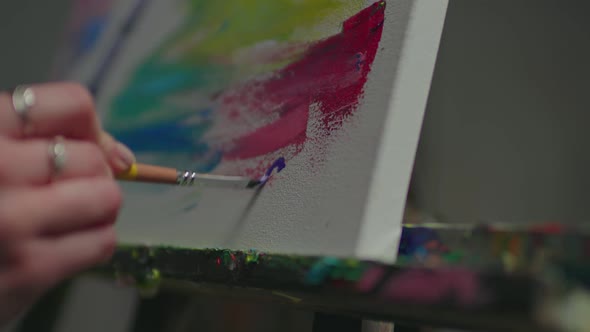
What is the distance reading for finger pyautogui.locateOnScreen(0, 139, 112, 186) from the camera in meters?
0.38

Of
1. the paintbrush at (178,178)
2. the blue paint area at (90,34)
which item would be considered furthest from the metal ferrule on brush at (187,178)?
Answer: the blue paint area at (90,34)

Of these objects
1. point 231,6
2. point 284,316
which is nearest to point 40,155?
point 231,6

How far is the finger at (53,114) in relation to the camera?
40 centimetres

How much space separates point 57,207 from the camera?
0.38 meters

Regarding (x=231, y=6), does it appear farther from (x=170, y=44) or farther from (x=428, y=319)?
(x=428, y=319)

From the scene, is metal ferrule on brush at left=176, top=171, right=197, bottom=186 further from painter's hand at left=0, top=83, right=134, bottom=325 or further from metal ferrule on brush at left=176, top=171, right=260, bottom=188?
painter's hand at left=0, top=83, right=134, bottom=325

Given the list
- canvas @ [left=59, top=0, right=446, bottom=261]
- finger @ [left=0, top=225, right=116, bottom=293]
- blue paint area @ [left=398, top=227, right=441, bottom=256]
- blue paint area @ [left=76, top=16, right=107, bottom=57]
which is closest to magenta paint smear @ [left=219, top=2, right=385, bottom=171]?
canvas @ [left=59, top=0, right=446, bottom=261]

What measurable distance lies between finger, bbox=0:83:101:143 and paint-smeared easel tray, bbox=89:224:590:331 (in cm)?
21

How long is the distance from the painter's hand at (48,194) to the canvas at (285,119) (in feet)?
0.67

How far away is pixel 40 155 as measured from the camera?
1.30 ft

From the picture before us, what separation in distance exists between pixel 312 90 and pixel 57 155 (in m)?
0.29

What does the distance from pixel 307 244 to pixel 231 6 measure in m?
0.46

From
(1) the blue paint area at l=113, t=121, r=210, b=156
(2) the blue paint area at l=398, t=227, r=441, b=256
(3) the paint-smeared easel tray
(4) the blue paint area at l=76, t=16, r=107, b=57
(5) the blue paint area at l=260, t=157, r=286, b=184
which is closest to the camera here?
(3) the paint-smeared easel tray

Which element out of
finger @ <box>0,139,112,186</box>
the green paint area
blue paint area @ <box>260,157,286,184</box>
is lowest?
finger @ <box>0,139,112,186</box>
